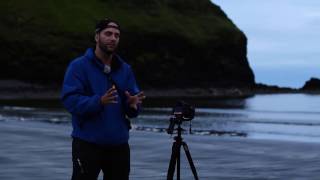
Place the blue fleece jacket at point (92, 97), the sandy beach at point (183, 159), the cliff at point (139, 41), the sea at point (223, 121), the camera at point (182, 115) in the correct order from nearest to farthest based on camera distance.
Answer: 1. the blue fleece jacket at point (92, 97)
2. the camera at point (182, 115)
3. the sandy beach at point (183, 159)
4. the sea at point (223, 121)
5. the cliff at point (139, 41)

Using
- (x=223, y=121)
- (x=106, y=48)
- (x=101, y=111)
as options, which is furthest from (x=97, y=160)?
(x=223, y=121)

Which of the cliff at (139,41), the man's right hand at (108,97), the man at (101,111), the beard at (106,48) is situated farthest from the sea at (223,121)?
the cliff at (139,41)

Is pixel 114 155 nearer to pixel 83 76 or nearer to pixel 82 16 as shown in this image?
pixel 83 76

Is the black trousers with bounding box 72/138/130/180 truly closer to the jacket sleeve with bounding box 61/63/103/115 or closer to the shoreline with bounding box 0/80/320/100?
the jacket sleeve with bounding box 61/63/103/115

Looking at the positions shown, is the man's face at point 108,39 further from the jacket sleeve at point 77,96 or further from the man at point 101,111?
the jacket sleeve at point 77,96

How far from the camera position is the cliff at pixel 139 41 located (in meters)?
90.0

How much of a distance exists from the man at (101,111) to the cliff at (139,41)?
80.1 m

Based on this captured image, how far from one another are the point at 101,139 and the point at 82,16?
103 m

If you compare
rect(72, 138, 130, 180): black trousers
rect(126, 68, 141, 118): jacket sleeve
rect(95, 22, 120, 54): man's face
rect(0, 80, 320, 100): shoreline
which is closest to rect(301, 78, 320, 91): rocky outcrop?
rect(0, 80, 320, 100): shoreline

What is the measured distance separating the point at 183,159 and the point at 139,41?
278 ft

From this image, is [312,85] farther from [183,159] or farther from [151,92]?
[183,159]

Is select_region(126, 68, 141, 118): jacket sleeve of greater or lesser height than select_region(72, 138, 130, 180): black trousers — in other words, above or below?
above

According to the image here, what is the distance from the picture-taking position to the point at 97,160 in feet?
22.5

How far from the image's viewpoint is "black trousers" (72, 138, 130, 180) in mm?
6812
